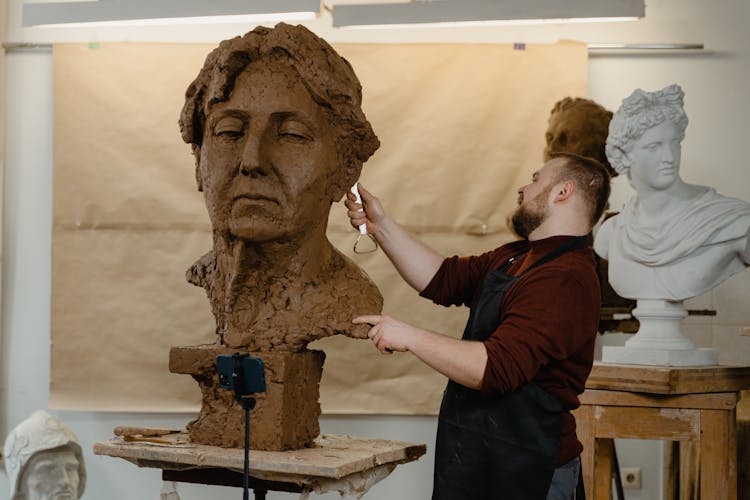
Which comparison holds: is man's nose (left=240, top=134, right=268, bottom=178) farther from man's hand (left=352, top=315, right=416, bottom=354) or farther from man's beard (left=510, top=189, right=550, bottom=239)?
man's beard (left=510, top=189, right=550, bottom=239)

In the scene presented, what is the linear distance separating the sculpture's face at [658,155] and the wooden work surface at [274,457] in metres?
1.28

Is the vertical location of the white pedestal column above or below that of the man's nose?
below

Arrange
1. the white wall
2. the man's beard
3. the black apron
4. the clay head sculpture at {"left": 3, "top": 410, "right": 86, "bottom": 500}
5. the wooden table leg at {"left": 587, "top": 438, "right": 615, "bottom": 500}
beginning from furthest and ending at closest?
the white wall → the clay head sculpture at {"left": 3, "top": 410, "right": 86, "bottom": 500} → the wooden table leg at {"left": 587, "top": 438, "right": 615, "bottom": 500} → the man's beard → the black apron

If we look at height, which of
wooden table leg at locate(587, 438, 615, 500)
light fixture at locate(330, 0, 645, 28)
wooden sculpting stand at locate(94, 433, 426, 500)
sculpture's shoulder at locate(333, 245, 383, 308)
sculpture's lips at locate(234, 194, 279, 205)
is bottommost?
wooden table leg at locate(587, 438, 615, 500)

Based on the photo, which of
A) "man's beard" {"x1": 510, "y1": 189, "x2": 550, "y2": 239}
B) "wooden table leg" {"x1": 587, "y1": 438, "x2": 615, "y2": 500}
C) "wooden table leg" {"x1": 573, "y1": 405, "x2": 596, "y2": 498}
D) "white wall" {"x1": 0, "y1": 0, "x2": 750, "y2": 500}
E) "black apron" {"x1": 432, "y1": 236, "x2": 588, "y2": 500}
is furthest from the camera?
"white wall" {"x1": 0, "y1": 0, "x2": 750, "y2": 500}

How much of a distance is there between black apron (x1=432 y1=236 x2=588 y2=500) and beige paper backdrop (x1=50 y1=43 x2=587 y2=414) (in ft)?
5.99

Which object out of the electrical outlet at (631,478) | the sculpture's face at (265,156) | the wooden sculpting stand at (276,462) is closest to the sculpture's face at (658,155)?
the sculpture's face at (265,156)

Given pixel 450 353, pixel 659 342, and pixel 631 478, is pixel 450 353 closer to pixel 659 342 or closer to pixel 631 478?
pixel 659 342

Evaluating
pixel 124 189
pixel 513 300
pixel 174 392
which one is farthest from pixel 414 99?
pixel 513 300

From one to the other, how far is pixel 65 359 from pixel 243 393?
244cm

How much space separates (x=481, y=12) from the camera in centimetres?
394

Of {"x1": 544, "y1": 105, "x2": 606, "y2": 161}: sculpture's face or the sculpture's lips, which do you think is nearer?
the sculpture's lips

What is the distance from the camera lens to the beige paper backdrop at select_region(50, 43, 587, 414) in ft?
14.8

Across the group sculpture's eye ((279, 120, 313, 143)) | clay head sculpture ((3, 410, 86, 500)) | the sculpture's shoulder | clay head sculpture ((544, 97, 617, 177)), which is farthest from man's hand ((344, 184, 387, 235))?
clay head sculpture ((3, 410, 86, 500))
